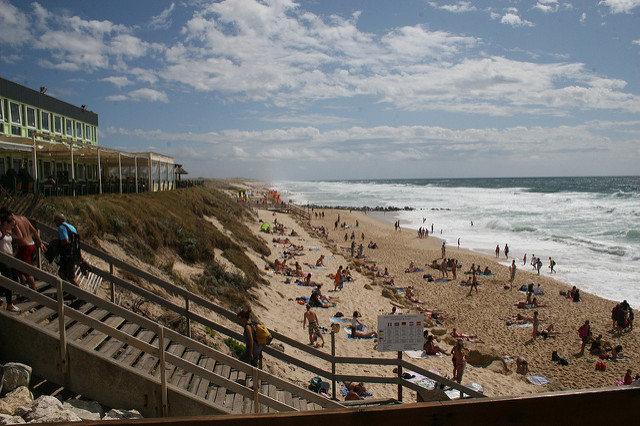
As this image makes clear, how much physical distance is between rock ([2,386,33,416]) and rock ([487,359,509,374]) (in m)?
11.2

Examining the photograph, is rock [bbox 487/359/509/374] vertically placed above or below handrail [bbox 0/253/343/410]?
below

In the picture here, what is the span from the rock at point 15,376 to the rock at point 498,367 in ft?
37.0

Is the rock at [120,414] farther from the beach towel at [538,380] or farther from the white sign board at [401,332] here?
the beach towel at [538,380]

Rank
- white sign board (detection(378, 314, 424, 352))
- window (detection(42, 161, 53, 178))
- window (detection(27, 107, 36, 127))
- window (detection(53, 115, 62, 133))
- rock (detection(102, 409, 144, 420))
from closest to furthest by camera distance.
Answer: rock (detection(102, 409, 144, 420)), white sign board (detection(378, 314, 424, 352)), window (detection(42, 161, 53, 178)), window (detection(27, 107, 36, 127)), window (detection(53, 115, 62, 133))

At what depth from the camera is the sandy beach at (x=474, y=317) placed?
11586 millimetres

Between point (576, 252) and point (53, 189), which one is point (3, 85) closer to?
point (53, 189)

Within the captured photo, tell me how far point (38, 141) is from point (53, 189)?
6.27 feet

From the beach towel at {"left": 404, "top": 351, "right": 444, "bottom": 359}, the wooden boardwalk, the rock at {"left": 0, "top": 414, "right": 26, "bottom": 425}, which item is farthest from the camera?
the beach towel at {"left": 404, "top": 351, "right": 444, "bottom": 359}

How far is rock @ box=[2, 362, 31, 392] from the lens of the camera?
4035mm

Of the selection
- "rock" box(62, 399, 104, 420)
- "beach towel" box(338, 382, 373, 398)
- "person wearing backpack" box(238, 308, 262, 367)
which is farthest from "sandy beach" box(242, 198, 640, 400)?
"rock" box(62, 399, 104, 420)

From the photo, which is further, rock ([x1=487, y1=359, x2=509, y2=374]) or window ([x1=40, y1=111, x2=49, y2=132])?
window ([x1=40, y1=111, x2=49, y2=132])

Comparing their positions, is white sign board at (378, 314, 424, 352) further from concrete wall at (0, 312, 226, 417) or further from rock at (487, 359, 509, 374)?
rock at (487, 359, 509, 374)

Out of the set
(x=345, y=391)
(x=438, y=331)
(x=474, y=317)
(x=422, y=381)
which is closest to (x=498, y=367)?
(x=438, y=331)

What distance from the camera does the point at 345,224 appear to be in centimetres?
4566
